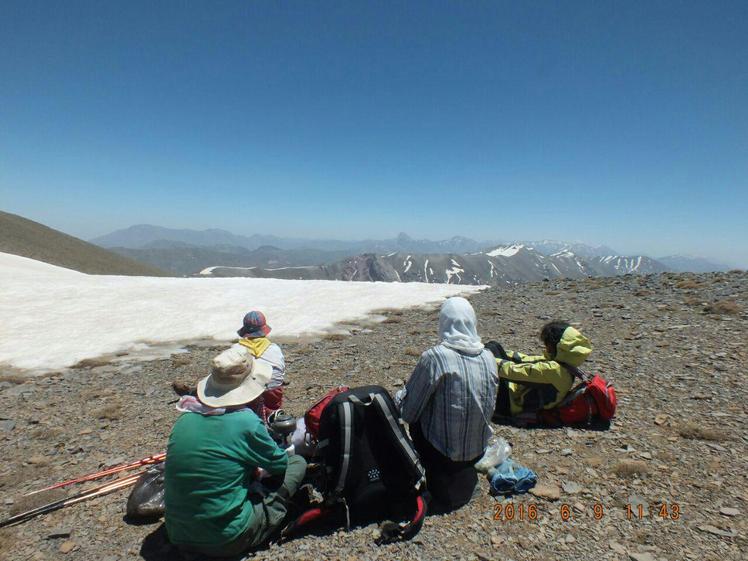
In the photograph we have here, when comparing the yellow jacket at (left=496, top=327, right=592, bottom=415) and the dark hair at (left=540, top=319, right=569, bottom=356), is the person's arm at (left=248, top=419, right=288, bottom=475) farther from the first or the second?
the dark hair at (left=540, top=319, right=569, bottom=356)

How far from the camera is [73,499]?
5.57 meters

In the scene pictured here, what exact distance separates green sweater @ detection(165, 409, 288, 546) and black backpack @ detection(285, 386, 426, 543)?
920 mm

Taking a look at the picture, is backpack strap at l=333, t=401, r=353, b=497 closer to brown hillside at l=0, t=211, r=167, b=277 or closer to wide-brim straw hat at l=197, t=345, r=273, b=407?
wide-brim straw hat at l=197, t=345, r=273, b=407

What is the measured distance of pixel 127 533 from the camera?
15.9 ft

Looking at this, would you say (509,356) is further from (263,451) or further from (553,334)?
(263,451)

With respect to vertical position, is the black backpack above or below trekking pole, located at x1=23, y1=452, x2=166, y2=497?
above

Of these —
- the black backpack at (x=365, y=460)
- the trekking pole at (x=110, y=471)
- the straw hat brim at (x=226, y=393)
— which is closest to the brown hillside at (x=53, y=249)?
the trekking pole at (x=110, y=471)

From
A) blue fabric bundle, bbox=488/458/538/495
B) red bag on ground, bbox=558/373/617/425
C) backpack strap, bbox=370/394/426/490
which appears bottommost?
blue fabric bundle, bbox=488/458/538/495

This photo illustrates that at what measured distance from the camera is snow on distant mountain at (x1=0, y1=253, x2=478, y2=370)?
15133 millimetres

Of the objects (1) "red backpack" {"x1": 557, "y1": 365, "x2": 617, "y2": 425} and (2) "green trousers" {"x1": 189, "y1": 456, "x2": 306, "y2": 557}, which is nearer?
(2) "green trousers" {"x1": 189, "y1": 456, "x2": 306, "y2": 557}

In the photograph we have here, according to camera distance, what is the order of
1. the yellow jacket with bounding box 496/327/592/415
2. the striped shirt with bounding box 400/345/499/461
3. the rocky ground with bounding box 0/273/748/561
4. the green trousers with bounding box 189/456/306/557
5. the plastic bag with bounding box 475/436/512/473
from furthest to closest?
the yellow jacket with bounding box 496/327/592/415 → the plastic bag with bounding box 475/436/512/473 → the striped shirt with bounding box 400/345/499/461 → the rocky ground with bounding box 0/273/748/561 → the green trousers with bounding box 189/456/306/557

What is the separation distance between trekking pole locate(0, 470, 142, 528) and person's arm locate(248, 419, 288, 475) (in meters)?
3.44

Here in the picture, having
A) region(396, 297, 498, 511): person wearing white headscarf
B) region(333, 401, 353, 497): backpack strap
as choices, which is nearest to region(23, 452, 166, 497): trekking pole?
region(333, 401, 353, 497): backpack strap

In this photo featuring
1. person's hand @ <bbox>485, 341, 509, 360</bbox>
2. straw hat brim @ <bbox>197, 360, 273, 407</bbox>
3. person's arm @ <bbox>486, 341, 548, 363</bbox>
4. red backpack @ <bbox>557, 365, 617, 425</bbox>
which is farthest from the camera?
person's hand @ <bbox>485, 341, 509, 360</bbox>
